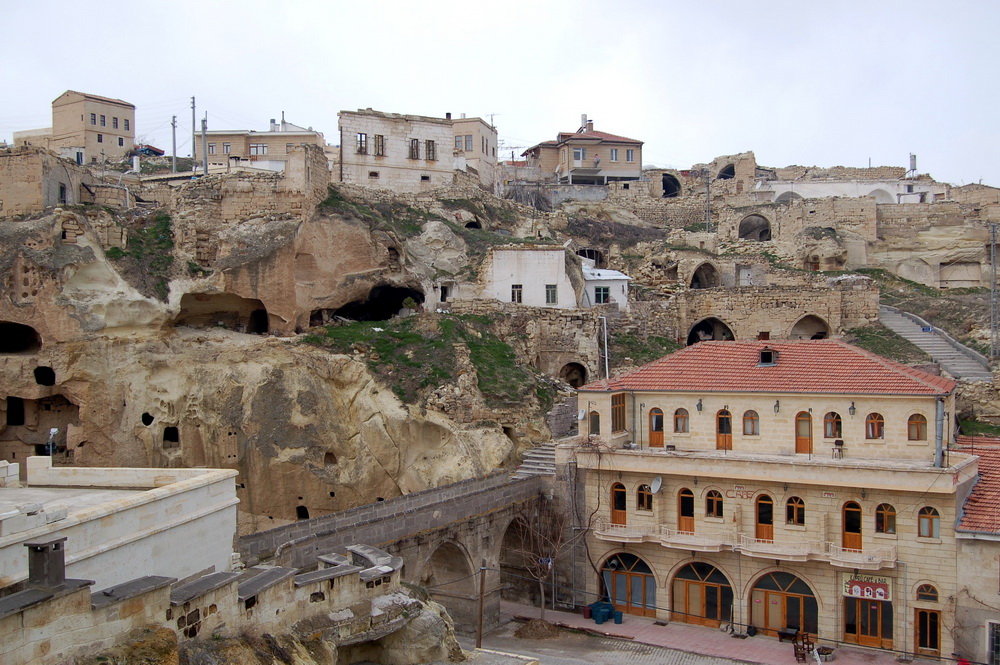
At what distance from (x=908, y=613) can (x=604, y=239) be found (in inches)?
1212

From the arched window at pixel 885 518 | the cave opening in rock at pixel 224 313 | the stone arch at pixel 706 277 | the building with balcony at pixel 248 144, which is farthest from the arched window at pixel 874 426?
the building with balcony at pixel 248 144

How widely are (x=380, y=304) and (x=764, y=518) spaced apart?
19345 millimetres

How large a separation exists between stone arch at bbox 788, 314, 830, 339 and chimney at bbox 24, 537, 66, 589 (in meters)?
37.4

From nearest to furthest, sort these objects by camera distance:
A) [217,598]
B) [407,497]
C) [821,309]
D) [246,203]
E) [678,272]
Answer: [217,598] → [407,497] → [246,203] → [821,309] → [678,272]

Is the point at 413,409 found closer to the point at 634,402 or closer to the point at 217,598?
the point at 634,402

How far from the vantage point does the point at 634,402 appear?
27.6 m

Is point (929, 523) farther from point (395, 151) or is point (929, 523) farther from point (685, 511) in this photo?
point (395, 151)

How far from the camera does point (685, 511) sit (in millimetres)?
26031

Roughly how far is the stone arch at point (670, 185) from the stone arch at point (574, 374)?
27303 millimetres

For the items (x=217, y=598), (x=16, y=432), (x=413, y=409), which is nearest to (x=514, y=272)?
(x=413, y=409)

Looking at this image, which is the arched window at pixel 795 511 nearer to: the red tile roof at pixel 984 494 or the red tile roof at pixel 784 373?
the red tile roof at pixel 784 373

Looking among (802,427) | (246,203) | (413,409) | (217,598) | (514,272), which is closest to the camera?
(217,598)

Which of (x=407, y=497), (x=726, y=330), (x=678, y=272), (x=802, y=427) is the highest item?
(x=678, y=272)

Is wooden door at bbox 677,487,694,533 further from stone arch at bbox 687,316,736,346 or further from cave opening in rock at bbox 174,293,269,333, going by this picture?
stone arch at bbox 687,316,736,346
